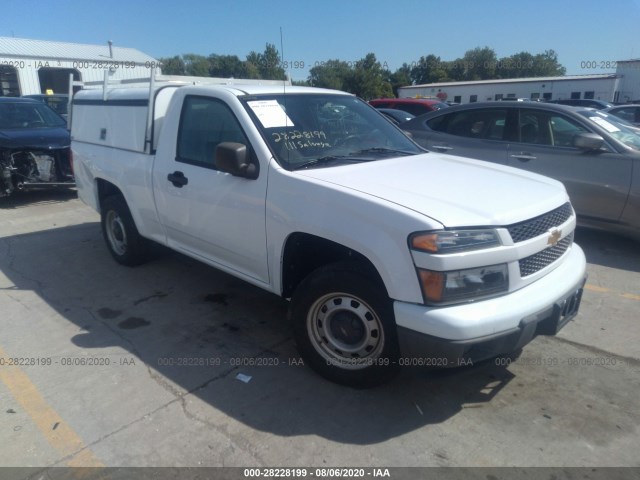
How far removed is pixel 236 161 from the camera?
132 inches

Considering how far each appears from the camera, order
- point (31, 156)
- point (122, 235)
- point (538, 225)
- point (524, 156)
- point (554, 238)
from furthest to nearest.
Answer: point (31, 156) < point (524, 156) < point (122, 235) < point (554, 238) < point (538, 225)

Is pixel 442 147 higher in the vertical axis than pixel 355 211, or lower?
lower

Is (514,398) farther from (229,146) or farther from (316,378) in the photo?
(229,146)

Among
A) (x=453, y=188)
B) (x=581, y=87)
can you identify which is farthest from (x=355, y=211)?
(x=581, y=87)

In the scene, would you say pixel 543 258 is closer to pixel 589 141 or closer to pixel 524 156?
pixel 589 141

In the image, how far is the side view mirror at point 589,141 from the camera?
568 centimetres

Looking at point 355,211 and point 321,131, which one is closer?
point 355,211

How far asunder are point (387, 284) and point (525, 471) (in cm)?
118

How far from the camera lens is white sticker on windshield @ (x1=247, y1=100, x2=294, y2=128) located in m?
3.63

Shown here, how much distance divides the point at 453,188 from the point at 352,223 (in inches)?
29.1

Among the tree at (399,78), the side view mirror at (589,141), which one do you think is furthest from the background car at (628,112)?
the tree at (399,78)

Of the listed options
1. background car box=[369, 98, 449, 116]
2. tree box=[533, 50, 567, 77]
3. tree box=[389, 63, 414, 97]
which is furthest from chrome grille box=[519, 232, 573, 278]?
tree box=[533, 50, 567, 77]

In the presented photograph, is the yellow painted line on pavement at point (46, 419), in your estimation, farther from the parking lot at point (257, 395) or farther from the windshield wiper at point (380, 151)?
the windshield wiper at point (380, 151)

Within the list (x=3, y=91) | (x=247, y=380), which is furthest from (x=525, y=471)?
(x=3, y=91)
